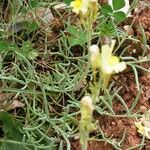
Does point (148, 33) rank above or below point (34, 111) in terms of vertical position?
above

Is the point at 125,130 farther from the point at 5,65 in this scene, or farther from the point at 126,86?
the point at 5,65

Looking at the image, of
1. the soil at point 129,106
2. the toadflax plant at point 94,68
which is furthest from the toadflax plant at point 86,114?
the soil at point 129,106

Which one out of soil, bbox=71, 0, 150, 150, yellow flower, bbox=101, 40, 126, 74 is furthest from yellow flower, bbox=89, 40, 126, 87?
soil, bbox=71, 0, 150, 150

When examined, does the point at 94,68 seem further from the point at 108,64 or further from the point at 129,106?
the point at 129,106

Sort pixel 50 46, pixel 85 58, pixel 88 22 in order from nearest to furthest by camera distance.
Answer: pixel 88 22 → pixel 85 58 → pixel 50 46

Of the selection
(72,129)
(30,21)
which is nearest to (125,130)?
(72,129)

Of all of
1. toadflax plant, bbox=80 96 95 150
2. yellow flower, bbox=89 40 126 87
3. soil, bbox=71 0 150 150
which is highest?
soil, bbox=71 0 150 150

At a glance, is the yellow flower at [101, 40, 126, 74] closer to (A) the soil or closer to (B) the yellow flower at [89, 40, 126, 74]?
(B) the yellow flower at [89, 40, 126, 74]

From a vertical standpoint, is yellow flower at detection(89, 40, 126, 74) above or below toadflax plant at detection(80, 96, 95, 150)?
above

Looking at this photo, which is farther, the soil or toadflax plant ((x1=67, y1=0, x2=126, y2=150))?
the soil
